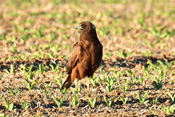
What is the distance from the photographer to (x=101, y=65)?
812 cm

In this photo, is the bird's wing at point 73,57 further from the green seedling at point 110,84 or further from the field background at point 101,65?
the green seedling at point 110,84

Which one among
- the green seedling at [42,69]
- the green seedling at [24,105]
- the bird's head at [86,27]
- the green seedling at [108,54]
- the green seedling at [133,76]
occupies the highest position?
the bird's head at [86,27]

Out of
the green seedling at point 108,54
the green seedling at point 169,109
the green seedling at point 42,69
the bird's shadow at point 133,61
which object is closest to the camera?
the green seedling at point 169,109

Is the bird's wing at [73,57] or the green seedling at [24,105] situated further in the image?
the bird's wing at [73,57]

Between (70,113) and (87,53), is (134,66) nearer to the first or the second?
(87,53)

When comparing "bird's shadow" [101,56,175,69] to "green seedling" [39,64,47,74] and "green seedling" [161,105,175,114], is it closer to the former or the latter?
"green seedling" [39,64,47,74]

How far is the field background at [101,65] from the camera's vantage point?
598 centimetres

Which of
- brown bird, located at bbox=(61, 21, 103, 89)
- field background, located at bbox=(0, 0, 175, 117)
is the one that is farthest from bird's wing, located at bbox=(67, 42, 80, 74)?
field background, located at bbox=(0, 0, 175, 117)

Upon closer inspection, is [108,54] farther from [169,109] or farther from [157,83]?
[169,109]

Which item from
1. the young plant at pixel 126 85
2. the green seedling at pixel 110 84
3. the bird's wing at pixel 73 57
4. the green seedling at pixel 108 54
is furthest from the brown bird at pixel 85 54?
the green seedling at pixel 108 54

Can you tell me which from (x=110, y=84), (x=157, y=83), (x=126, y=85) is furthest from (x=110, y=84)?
(x=157, y=83)

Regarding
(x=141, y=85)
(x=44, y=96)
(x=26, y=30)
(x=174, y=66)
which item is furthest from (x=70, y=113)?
(x=26, y=30)

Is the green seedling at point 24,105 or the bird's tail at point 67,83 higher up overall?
the bird's tail at point 67,83

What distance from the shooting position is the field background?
5.98 m
